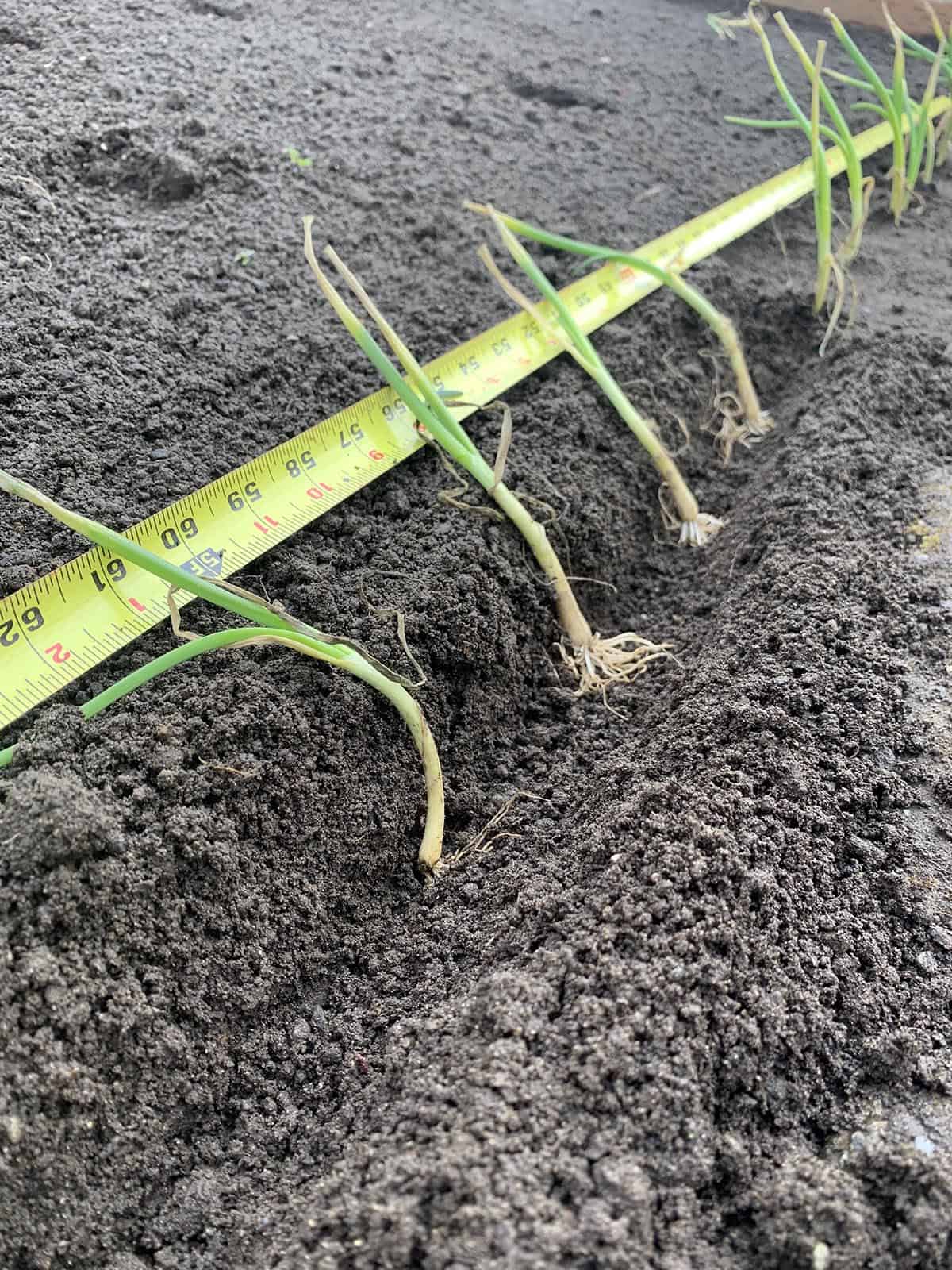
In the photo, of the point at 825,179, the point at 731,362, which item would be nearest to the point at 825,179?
the point at 825,179

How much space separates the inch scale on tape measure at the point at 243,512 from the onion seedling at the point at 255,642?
0.07m

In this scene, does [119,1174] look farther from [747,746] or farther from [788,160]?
[788,160]

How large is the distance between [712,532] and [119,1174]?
1362 millimetres

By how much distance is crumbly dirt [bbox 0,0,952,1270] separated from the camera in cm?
83

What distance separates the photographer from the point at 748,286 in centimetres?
206

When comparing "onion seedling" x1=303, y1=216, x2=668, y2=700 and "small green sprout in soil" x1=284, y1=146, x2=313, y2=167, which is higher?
"small green sprout in soil" x1=284, y1=146, x2=313, y2=167

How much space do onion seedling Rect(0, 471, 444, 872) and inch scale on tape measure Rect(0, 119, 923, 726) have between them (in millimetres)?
69

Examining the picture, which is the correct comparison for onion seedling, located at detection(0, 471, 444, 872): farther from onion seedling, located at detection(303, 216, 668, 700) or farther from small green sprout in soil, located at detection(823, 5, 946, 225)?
small green sprout in soil, located at detection(823, 5, 946, 225)

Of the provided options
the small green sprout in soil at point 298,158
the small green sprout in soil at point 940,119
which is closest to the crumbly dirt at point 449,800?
the small green sprout in soil at point 298,158

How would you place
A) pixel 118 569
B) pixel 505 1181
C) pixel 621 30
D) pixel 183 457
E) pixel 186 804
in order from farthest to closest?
pixel 621 30
pixel 183 457
pixel 118 569
pixel 186 804
pixel 505 1181

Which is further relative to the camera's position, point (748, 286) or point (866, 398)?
point (748, 286)

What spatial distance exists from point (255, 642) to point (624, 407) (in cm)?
84

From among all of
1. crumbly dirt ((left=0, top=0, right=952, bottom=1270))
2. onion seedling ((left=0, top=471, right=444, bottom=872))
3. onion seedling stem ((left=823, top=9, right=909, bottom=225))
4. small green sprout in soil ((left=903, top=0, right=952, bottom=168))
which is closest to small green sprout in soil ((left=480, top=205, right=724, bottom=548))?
crumbly dirt ((left=0, top=0, right=952, bottom=1270))

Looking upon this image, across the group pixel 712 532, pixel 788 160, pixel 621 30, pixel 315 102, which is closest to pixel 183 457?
pixel 712 532
